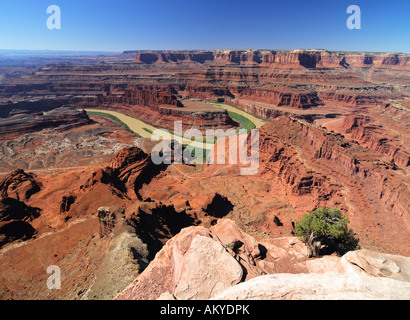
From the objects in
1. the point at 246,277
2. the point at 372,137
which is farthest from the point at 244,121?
the point at 246,277

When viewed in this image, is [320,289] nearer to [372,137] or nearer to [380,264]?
[380,264]

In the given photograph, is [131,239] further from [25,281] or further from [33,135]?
[33,135]

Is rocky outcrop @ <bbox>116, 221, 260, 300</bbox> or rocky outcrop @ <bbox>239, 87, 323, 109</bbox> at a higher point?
rocky outcrop @ <bbox>239, 87, 323, 109</bbox>

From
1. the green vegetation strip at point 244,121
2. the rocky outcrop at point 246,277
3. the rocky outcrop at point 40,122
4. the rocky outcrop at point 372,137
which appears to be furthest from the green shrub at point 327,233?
the rocky outcrop at point 40,122

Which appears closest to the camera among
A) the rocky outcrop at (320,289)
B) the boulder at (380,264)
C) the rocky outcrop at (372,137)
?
the rocky outcrop at (320,289)

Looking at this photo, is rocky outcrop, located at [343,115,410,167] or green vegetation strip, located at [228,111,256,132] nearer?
rocky outcrop, located at [343,115,410,167]

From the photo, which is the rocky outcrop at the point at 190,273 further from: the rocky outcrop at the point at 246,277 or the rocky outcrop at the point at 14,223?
the rocky outcrop at the point at 14,223

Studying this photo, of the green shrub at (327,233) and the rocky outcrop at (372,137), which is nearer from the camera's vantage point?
the green shrub at (327,233)

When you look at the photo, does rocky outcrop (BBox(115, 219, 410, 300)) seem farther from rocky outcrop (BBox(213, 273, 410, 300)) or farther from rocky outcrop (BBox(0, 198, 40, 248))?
rocky outcrop (BBox(0, 198, 40, 248))

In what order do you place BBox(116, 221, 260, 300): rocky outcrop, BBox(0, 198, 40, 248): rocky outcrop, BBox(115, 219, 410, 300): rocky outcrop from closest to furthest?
BBox(115, 219, 410, 300): rocky outcrop < BBox(116, 221, 260, 300): rocky outcrop < BBox(0, 198, 40, 248): rocky outcrop

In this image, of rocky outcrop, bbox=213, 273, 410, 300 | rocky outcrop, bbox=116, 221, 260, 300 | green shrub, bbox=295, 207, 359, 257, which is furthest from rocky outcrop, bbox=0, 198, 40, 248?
green shrub, bbox=295, 207, 359, 257

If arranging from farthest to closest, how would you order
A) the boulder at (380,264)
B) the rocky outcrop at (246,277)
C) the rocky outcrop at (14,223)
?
the rocky outcrop at (14,223) → the boulder at (380,264) → the rocky outcrop at (246,277)

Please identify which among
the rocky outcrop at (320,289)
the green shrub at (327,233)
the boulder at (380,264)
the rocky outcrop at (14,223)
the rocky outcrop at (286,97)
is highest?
the rocky outcrop at (286,97)

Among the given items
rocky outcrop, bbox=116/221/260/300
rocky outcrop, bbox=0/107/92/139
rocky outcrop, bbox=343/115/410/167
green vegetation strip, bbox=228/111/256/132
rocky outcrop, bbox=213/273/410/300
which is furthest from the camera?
green vegetation strip, bbox=228/111/256/132
